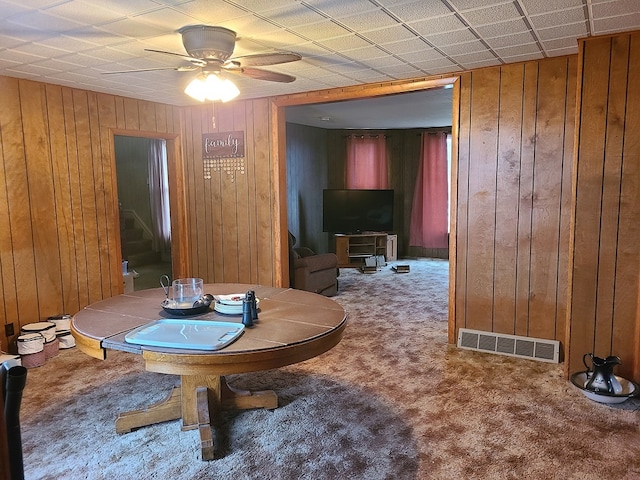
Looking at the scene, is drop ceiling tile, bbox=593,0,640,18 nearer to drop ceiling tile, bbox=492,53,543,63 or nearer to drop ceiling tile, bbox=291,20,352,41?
drop ceiling tile, bbox=492,53,543,63

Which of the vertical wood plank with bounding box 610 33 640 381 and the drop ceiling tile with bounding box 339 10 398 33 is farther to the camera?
the vertical wood plank with bounding box 610 33 640 381

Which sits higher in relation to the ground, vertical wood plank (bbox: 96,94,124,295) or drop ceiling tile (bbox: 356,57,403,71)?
drop ceiling tile (bbox: 356,57,403,71)

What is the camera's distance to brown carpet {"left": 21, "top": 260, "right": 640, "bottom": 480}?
2.26 meters

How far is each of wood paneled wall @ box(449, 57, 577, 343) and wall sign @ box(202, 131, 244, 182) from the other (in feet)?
7.68

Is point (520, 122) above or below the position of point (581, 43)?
below

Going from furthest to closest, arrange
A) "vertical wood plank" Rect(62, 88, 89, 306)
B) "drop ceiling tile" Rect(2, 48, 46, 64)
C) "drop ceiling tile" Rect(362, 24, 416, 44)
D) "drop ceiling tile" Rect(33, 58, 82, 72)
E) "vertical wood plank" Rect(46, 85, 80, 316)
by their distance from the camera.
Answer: "vertical wood plank" Rect(62, 88, 89, 306) → "vertical wood plank" Rect(46, 85, 80, 316) → "drop ceiling tile" Rect(33, 58, 82, 72) → "drop ceiling tile" Rect(2, 48, 46, 64) → "drop ceiling tile" Rect(362, 24, 416, 44)

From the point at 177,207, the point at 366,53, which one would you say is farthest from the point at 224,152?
the point at 366,53

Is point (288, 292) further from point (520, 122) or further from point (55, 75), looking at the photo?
point (55, 75)

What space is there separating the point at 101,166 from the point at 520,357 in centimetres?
419

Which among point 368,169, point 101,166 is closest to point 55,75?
point 101,166

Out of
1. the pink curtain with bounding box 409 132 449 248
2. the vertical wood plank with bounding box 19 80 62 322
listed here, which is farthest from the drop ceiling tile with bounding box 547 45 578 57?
the pink curtain with bounding box 409 132 449 248

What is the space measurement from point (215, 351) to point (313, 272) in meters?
3.60

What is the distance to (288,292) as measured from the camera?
3.02 meters

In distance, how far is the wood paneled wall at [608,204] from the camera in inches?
118
